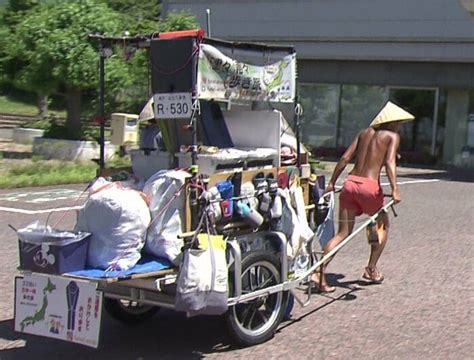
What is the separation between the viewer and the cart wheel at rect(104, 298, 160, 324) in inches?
254

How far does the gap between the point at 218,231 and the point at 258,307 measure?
2.42ft

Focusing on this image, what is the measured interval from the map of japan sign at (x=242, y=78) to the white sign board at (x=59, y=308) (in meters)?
1.59

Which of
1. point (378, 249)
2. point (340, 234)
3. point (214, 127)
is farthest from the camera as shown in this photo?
point (378, 249)

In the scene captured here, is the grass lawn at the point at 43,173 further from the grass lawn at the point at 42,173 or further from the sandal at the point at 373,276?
the sandal at the point at 373,276

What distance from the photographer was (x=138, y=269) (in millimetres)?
5266

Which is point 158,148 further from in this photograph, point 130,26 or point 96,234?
point 130,26

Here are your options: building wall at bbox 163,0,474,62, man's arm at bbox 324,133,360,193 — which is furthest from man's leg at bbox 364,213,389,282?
building wall at bbox 163,0,474,62

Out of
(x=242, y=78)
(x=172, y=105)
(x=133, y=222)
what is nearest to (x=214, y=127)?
(x=242, y=78)

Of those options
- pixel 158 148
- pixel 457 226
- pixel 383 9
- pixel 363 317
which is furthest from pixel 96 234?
pixel 383 9

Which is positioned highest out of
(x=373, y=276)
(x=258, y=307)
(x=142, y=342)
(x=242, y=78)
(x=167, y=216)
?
(x=242, y=78)

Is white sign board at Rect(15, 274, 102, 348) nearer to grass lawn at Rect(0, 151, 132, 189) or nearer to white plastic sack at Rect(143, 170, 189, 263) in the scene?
white plastic sack at Rect(143, 170, 189, 263)

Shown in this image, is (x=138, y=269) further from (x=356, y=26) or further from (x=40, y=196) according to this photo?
(x=356, y=26)

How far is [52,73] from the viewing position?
22234 millimetres

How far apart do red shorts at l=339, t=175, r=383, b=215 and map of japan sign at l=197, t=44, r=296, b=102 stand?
5.07 ft
